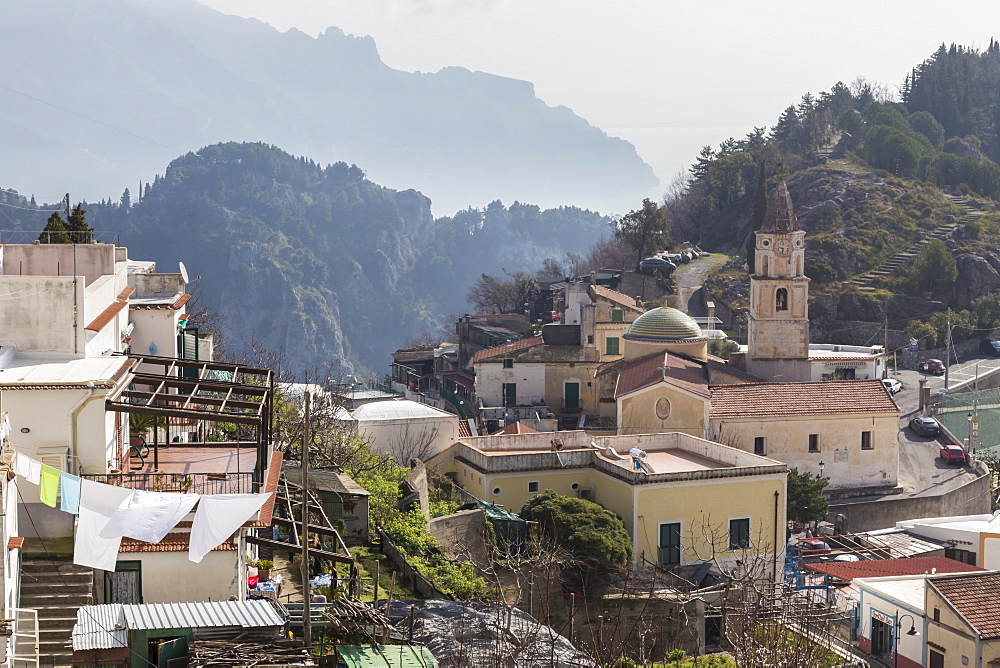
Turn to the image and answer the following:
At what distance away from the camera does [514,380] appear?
49531 millimetres

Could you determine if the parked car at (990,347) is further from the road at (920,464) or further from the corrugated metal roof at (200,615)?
the corrugated metal roof at (200,615)

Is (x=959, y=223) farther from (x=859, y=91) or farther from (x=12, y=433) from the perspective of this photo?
(x=12, y=433)

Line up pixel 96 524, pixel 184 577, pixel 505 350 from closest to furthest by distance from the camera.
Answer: pixel 96 524 < pixel 184 577 < pixel 505 350

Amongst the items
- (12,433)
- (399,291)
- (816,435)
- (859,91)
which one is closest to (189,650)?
(12,433)

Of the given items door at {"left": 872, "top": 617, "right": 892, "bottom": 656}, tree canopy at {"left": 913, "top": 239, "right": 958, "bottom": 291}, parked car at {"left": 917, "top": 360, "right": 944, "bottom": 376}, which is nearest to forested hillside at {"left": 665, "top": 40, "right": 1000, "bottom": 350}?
tree canopy at {"left": 913, "top": 239, "right": 958, "bottom": 291}

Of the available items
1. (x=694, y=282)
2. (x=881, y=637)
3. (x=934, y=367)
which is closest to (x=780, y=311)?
(x=881, y=637)

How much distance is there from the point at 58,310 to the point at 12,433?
321cm

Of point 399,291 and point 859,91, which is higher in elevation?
point 859,91

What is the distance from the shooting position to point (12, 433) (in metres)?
17.1

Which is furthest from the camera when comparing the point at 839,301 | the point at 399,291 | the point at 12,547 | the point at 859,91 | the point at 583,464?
the point at 399,291

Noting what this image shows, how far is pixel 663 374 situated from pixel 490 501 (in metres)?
9.88

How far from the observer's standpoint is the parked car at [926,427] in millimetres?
54062

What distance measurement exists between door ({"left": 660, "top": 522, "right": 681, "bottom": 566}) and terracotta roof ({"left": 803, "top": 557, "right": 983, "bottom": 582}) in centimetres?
360

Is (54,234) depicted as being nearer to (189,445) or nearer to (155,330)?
(155,330)
